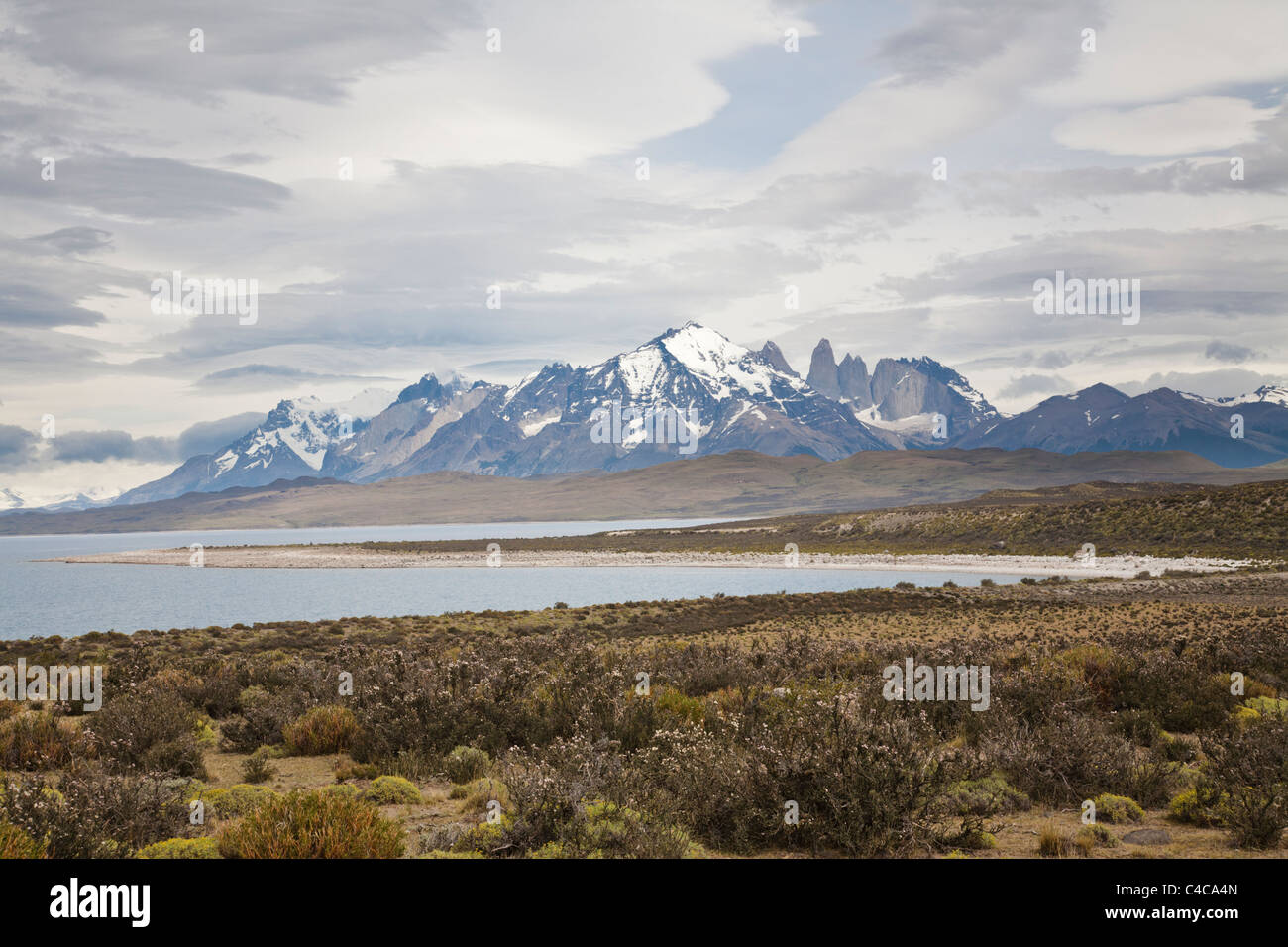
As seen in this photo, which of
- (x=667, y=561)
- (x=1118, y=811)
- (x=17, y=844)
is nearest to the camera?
(x=17, y=844)

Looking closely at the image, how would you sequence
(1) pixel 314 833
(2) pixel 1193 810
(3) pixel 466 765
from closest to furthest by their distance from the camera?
(1) pixel 314 833 → (2) pixel 1193 810 → (3) pixel 466 765

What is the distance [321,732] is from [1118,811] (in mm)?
10752

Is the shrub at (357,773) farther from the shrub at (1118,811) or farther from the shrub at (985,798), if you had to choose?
the shrub at (1118,811)

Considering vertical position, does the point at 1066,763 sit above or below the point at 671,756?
below

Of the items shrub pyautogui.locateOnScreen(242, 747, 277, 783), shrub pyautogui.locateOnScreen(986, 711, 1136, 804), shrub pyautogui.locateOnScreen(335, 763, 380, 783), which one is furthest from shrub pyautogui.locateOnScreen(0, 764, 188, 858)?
shrub pyautogui.locateOnScreen(986, 711, 1136, 804)

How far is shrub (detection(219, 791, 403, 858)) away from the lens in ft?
21.9

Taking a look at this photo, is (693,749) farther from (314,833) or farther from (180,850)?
(180,850)

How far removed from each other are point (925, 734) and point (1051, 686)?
3961 mm

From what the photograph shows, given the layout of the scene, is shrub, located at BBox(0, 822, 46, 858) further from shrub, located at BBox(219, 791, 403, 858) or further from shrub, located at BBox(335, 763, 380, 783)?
shrub, located at BBox(335, 763, 380, 783)

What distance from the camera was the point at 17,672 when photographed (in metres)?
20.8

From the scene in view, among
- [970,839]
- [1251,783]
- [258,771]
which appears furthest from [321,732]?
[1251,783]

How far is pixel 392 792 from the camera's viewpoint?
33.1ft

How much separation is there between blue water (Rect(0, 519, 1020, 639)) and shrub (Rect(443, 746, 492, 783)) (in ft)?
144
